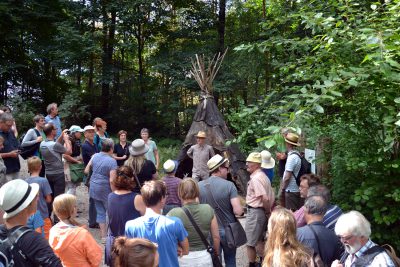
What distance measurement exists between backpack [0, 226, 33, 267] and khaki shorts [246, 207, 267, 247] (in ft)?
10.3

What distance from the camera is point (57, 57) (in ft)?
56.3

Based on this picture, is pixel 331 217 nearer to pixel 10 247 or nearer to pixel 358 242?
pixel 358 242

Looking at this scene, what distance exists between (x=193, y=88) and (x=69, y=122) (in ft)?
17.8

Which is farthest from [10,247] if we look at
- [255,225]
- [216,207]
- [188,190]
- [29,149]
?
[29,149]

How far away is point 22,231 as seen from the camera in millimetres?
2533

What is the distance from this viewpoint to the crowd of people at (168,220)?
8.56 feet

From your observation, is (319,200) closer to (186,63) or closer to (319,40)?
(319,40)

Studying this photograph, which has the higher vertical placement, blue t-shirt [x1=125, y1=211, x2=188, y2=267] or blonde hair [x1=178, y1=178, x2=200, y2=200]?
blonde hair [x1=178, y1=178, x2=200, y2=200]

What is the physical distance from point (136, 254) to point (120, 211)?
201 centimetres

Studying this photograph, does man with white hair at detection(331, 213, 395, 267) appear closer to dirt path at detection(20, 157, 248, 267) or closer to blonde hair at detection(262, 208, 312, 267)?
blonde hair at detection(262, 208, 312, 267)

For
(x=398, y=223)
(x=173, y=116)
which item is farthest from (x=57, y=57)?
(x=398, y=223)

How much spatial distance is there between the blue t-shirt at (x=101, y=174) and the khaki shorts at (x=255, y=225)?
2196 millimetres

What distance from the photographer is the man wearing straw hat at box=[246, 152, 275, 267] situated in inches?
197

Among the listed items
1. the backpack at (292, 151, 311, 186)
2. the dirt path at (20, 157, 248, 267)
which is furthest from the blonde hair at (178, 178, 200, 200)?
the dirt path at (20, 157, 248, 267)
